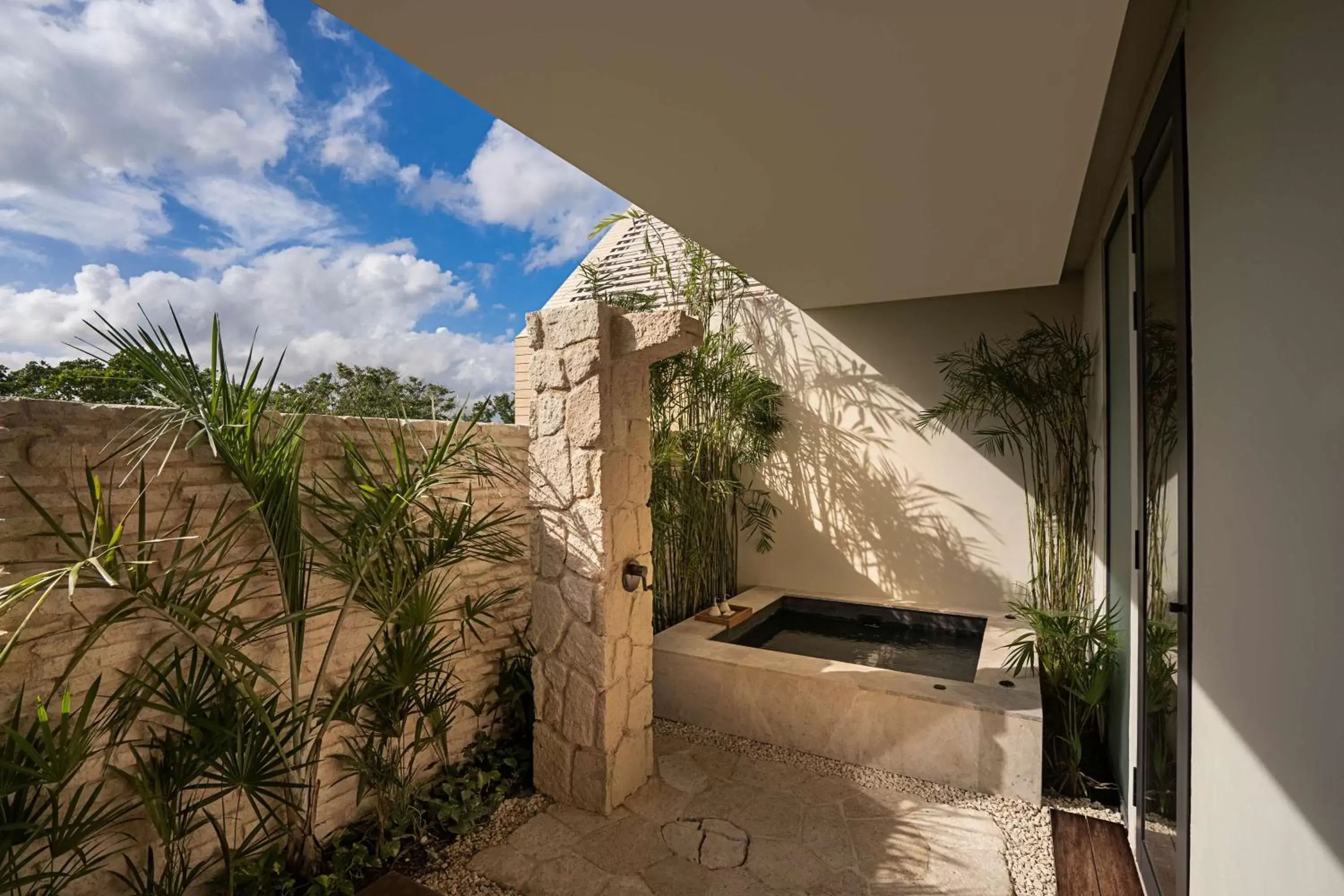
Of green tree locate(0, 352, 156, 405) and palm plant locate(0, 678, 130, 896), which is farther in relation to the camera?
green tree locate(0, 352, 156, 405)

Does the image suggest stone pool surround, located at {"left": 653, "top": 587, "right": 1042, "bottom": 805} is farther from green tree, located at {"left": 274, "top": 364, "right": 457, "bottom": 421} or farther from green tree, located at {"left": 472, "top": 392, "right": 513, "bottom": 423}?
green tree, located at {"left": 274, "top": 364, "right": 457, "bottom": 421}

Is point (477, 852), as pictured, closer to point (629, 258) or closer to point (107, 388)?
point (107, 388)

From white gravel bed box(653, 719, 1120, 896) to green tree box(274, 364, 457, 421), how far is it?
2.20 meters

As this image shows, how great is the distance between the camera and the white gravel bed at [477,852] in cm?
254

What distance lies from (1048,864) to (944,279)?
324 centimetres

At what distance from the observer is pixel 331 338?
40562 mm

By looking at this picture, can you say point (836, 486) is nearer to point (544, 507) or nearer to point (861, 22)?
point (544, 507)

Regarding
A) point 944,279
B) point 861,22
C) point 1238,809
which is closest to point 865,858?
point 1238,809

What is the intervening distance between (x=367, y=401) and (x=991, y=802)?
339 centimetres

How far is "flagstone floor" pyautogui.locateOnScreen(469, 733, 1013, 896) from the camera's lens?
2.58 meters

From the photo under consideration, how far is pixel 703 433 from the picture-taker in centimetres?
533

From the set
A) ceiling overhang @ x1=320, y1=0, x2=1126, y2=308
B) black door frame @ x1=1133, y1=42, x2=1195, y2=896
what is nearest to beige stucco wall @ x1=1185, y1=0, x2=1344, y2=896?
black door frame @ x1=1133, y1=42, x2=1195, y2=896

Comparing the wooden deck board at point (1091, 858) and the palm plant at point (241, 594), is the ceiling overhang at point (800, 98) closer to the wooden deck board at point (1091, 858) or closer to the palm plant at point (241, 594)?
the palm plant at point (241, 594)

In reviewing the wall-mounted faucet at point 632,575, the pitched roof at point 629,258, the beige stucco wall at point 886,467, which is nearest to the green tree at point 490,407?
the wall-mounted faucet at point 632,575
